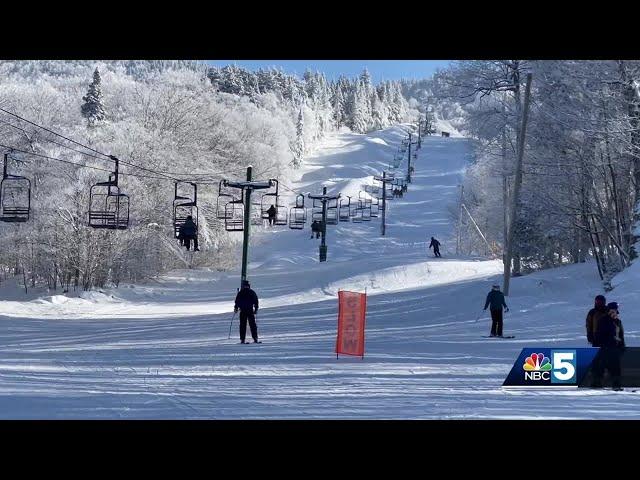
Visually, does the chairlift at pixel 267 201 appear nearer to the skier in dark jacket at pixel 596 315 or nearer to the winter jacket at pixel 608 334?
the skier in dark jacket at pixel 596 315

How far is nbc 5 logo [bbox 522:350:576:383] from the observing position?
12.7m

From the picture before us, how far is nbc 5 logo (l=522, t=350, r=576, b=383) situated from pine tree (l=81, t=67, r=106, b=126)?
53120 mm

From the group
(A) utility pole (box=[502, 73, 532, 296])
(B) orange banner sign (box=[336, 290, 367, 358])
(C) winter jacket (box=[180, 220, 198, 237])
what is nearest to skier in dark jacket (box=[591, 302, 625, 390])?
(B) orange banner sign (box=[336, 290, 367, 358])

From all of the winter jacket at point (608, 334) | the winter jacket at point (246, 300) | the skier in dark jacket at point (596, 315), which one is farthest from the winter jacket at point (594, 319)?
the winter jacket at point (246, 300)

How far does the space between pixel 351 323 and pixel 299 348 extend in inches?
114

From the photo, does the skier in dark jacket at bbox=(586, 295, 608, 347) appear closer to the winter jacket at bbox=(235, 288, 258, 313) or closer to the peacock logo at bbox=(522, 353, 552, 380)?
the peacock logo at bbox=(522, 353, 552, 380)

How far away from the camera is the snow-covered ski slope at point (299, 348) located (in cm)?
1100

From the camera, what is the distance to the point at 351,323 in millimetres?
17234

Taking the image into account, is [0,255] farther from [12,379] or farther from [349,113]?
[349,113]

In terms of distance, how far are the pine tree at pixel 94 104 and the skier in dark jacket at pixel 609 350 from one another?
53.6 metres

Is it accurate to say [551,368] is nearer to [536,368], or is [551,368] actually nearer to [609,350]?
[536,368]
